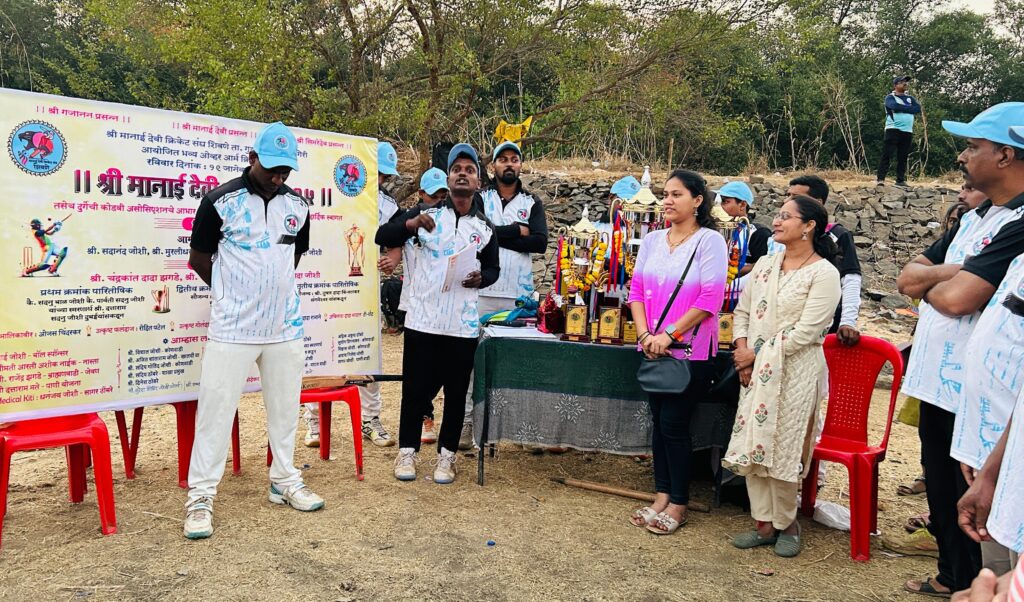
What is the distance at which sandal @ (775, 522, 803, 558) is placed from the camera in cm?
365

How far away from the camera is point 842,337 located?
394 centimetres

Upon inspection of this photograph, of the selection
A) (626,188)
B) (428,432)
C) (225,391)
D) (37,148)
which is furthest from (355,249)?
(626,188)

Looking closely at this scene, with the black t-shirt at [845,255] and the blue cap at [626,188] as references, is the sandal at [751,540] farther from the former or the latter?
the blue cap at [626,188]

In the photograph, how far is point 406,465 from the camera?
4.46 meters

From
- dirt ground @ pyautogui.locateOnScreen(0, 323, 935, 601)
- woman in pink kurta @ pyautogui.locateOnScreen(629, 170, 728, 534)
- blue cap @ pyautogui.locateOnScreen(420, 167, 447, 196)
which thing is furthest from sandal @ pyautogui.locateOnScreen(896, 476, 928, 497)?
blue cap @ pyautogui.locateOnScreen(420, 167, 447, 196)

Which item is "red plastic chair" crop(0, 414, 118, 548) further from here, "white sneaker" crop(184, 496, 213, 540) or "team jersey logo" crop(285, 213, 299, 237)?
"team jersey logo" crop(285, 213, 299, 237)

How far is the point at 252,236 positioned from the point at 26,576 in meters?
1.74

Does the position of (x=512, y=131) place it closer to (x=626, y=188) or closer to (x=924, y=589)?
(x=626, y=188)

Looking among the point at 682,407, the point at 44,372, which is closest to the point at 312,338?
the point at 44,372

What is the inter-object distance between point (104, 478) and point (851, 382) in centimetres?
382

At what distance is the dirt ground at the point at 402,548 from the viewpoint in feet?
10.4

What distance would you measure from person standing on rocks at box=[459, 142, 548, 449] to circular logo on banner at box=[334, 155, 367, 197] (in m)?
0.82

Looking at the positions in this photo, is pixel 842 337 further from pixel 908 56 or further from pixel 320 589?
pixel 908 56

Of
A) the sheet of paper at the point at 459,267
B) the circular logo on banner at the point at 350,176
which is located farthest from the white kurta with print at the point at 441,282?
the circular logo on banner at the point at 350,176
